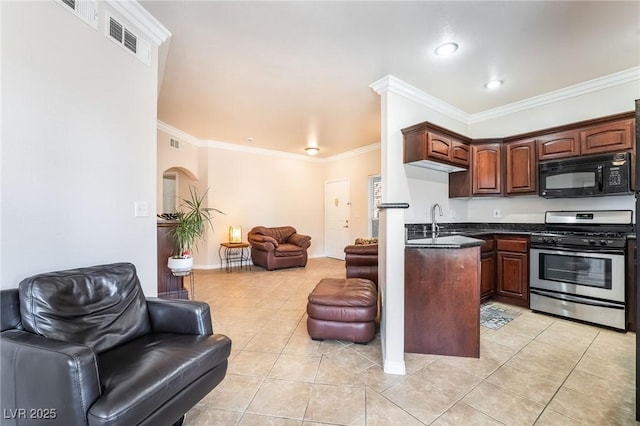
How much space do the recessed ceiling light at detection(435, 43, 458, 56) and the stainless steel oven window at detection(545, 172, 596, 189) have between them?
6.79 feet

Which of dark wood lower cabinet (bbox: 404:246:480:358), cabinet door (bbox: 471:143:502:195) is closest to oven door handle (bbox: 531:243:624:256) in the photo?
cabinet door (bbox: 471:143:502:195)

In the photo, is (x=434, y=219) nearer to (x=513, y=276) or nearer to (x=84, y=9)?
(x=513, y=276)

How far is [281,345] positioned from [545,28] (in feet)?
11.5

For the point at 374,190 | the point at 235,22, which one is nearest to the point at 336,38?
the point at 235,22

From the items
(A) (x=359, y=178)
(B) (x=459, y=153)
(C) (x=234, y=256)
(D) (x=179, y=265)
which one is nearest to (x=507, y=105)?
(B) (x=459, y=153)

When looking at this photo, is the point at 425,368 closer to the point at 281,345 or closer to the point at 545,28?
the point at 281,345

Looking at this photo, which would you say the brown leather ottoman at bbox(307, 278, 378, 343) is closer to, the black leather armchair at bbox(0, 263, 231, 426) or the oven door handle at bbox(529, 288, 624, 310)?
the black leather armchair at bbox(0, 263, 231, 426)

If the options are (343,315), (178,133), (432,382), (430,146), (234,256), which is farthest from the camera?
(234,256)

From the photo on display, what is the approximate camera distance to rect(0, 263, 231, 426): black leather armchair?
41.0 inches

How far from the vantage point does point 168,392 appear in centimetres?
122

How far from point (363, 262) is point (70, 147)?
3113 mm

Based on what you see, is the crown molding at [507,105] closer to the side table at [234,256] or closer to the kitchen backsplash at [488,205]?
the kitchen backsplash at [488,205]

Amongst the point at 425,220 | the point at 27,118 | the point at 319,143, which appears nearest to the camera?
the point at 27,118

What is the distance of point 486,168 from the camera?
3.83 metres
